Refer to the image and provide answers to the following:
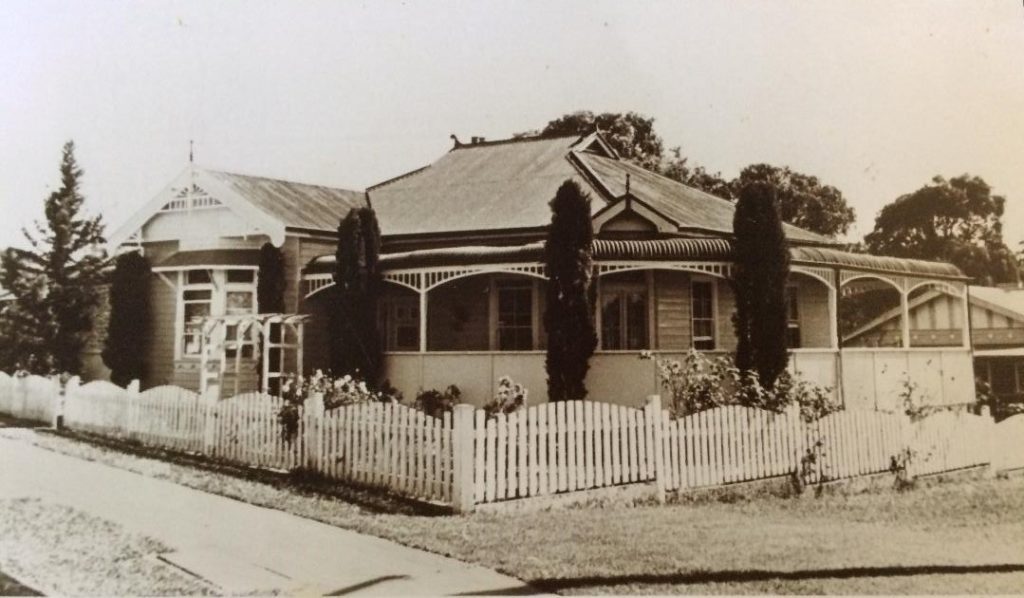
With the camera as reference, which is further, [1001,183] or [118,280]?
[118,280]

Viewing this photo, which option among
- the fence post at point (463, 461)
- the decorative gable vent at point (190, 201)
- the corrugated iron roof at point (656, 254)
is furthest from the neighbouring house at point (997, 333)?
the decorative gable vent at point (190, 201)

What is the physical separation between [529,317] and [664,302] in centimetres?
202

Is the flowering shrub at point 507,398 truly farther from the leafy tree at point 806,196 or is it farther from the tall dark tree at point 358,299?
the leafy tree at point 806,196

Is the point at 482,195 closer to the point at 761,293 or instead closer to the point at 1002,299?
the point at 761,293

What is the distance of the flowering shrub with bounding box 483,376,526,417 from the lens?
8.40 metres

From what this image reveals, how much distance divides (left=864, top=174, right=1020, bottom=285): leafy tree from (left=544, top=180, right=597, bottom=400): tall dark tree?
9.86 feet

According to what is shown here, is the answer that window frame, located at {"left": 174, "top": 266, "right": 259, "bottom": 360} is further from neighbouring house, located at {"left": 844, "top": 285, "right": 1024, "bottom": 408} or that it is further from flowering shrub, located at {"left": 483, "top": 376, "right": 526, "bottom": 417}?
neighbouring house, located at {"left": 844, "top": 285, "right": 1024, "bottom": 408}

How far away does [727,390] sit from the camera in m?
8.27

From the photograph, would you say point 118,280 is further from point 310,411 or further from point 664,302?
point 664,302

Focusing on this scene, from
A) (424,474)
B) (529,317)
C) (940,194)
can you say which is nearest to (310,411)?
(424,474)

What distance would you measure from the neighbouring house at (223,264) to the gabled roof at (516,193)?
3.51 feet

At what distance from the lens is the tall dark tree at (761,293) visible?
8.36 metres

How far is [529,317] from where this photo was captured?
1111cm

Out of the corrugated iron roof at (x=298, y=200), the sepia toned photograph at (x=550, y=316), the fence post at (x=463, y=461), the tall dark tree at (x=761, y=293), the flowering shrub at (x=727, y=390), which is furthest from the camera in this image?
the tall dark tree at (x=761, y=293)
